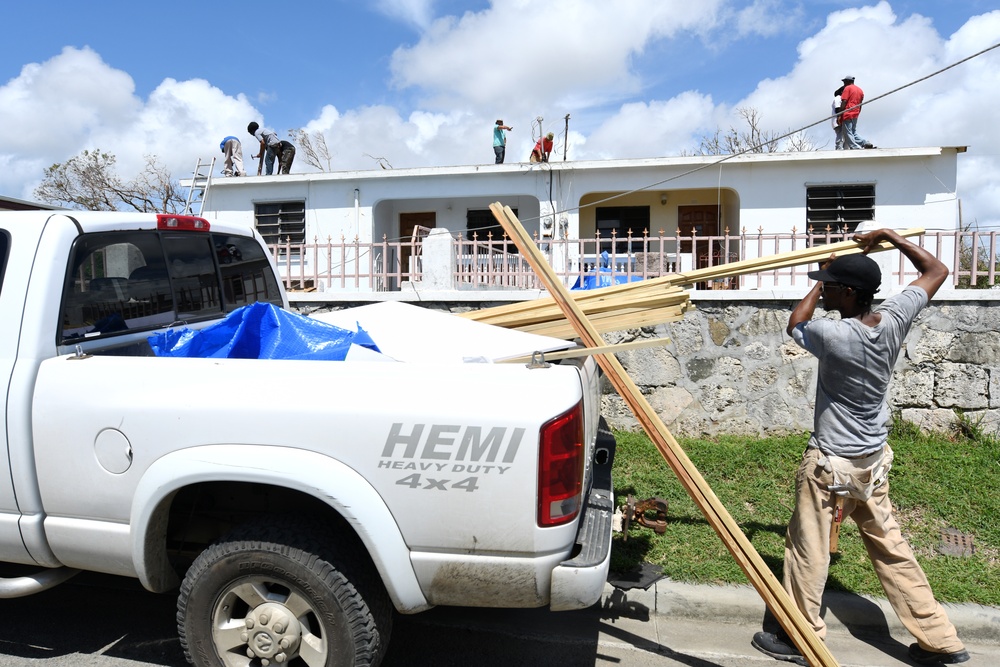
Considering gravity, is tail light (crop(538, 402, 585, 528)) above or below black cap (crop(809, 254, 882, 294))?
below

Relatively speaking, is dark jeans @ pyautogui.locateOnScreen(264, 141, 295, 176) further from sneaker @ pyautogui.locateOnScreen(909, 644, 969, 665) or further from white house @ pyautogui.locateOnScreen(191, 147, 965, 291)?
sneaker @ pyautogui.locateOnScreen(909, 644, 969, 665)

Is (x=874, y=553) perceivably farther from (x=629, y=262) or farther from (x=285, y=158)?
(x=285, y=158)

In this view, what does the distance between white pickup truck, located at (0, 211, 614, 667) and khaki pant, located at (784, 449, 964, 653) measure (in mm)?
946

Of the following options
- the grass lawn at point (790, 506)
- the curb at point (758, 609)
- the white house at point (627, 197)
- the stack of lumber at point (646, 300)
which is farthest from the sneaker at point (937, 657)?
the white house at point (627, 197)

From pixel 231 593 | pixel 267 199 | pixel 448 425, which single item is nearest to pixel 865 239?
pixel 448 425

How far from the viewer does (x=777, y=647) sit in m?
3.24

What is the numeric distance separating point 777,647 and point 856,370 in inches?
53.2

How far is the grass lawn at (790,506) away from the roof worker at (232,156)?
1320cm

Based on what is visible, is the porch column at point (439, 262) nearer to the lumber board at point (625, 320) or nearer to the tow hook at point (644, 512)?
the lumber board at point (625, 320)

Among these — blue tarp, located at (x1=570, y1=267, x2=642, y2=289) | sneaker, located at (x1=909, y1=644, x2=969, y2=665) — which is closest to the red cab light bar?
blue tarp, located at (x1=570, y1=267, x2=642, y2=289)

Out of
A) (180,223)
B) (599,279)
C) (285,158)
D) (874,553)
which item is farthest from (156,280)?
(285,158)

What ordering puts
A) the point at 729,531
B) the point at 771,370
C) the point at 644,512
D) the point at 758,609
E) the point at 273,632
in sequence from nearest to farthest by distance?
the point at 273,632 → the point at 729,531 → the point at 758,609 → the point at 644,512 → the point at 771,370

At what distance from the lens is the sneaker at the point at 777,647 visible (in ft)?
10.5

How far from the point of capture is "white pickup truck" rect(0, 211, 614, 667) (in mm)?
2332
